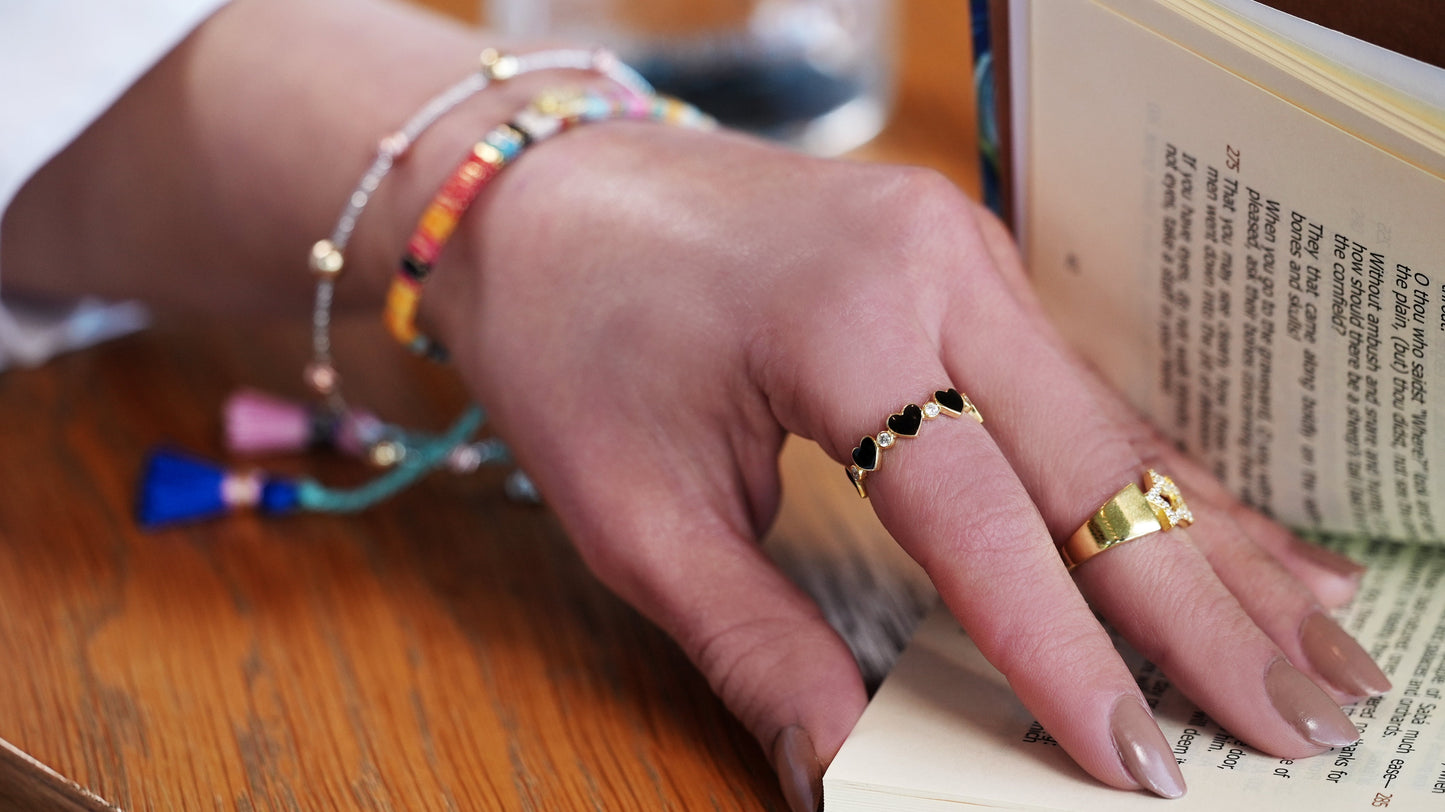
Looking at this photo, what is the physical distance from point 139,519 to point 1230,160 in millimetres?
451

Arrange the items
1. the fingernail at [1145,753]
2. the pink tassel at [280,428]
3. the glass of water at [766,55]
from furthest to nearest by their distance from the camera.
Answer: the glass of water at [766,55] → the pink tassel at [280,428] → the fingernail at [1145,753]

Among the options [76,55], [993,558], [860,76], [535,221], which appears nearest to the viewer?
[993,558]

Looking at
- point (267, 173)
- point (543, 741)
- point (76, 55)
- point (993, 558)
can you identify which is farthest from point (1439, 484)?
point (76, 55)

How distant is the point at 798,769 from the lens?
363 mm

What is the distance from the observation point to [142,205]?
60 cm

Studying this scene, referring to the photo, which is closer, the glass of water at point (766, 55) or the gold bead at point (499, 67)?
the gold bead at point (499, 67)

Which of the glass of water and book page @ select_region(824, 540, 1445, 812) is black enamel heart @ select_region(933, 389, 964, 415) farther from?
the glass of water

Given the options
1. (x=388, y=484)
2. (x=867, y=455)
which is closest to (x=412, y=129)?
(x=388, y=484)

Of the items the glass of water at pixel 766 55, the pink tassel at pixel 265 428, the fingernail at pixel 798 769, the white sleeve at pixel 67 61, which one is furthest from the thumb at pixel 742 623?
the glass of water at pixel 766 55

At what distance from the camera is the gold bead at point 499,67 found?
20.4 inches

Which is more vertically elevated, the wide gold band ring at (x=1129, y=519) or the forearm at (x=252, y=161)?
the forearm at (x=252, y=161)

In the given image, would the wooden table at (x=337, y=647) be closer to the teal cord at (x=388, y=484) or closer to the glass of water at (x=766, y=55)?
the teal cord at (x=388, y=484)

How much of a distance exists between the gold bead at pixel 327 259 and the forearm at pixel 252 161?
1cm

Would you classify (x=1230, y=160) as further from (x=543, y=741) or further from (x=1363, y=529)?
(x=543, y=741)
